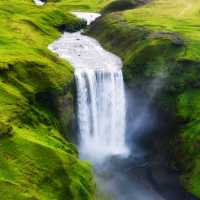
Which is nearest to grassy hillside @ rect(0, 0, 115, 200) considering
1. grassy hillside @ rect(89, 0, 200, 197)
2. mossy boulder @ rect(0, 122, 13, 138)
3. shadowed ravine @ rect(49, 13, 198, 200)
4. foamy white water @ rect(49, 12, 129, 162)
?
mossy boulder @ rect(0, 122, 13, 138)

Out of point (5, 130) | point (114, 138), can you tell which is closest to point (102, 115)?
point (114, 138)

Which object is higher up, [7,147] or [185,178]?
[7,147]

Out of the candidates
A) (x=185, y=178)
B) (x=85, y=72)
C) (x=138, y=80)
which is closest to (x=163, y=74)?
(x=138, y=80)

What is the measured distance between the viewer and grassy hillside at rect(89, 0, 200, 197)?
51.0 meters

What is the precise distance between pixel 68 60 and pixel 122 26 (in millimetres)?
17748

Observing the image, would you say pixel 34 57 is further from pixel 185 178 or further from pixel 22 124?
pixel 185 178

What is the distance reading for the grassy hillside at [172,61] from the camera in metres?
51.0

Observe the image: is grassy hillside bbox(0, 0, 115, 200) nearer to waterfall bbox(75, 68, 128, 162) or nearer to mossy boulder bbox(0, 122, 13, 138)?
mossy boulder bbox(0, 122, 13, 138)

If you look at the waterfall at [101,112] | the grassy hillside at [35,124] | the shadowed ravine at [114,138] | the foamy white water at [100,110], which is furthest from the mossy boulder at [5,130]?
the waterfall at [101,112]

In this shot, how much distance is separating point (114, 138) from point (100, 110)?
12.0 ft

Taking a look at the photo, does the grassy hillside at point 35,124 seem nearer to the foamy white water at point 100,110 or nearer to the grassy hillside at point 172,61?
the foamy white water at point 100,110

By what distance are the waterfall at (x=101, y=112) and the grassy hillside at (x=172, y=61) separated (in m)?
3.16

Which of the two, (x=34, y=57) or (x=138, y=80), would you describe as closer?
(x=34, y=57)

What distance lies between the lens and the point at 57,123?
47.7m
